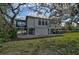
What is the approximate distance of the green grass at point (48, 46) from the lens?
8.25ft

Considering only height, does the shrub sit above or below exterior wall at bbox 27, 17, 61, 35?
below

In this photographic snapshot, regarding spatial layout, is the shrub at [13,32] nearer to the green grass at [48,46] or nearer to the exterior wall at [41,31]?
the green grass at [48,46]

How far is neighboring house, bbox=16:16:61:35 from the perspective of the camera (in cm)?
253

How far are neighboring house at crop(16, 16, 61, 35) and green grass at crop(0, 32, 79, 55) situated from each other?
3.8 inches

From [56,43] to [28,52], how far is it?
0.35 metres

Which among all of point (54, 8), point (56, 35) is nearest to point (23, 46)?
point (56, 35)

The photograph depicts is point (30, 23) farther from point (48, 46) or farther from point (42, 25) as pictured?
point (48, 46)

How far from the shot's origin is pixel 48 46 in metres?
2.53

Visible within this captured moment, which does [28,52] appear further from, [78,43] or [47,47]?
[78,43]

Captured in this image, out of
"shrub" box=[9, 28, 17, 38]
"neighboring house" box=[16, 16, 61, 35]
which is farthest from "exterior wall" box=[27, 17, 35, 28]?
"shrub" box=[9, 28, 17, 38]

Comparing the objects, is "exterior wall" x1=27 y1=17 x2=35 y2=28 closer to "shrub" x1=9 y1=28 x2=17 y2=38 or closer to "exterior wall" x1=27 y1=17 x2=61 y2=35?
"exterior wall" x1=27 y1=17 x2=61 y2=35

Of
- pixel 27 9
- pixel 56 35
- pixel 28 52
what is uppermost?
pixel 27 9

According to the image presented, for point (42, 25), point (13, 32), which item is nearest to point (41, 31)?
point (42, 25)

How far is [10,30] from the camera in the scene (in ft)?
8.36
